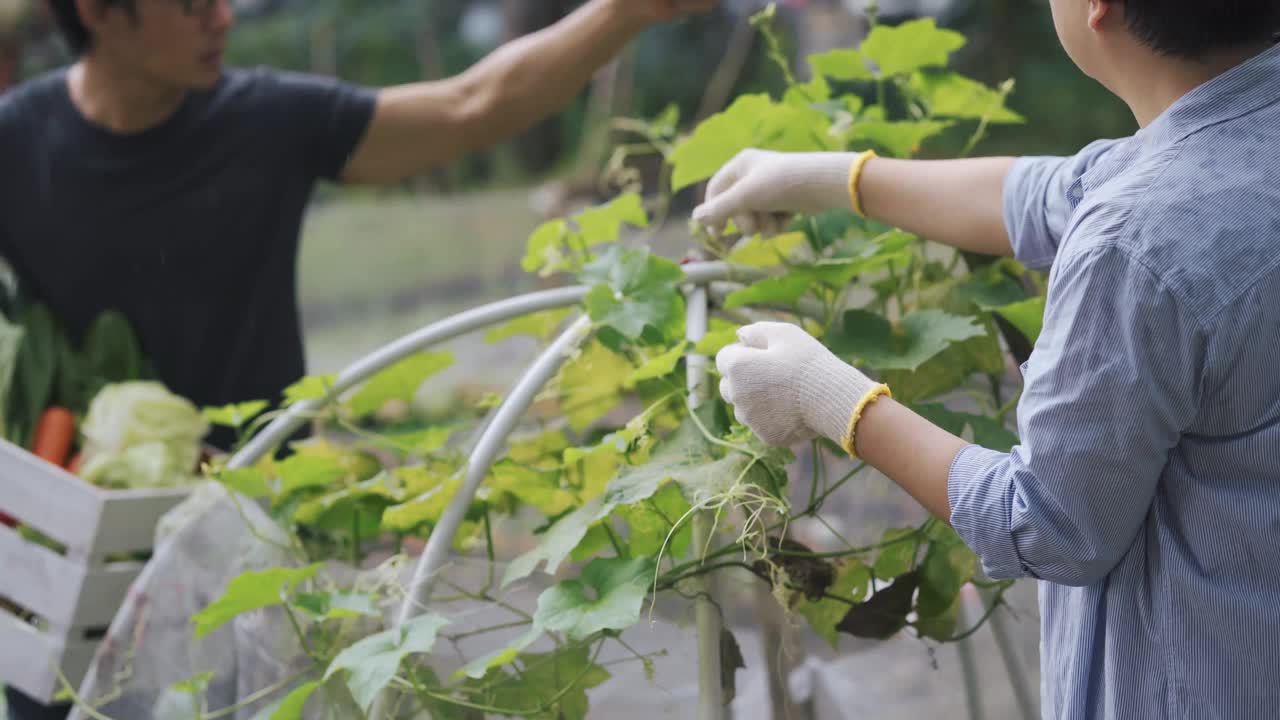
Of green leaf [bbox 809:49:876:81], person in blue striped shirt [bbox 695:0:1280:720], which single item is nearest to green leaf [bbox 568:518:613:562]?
person in blue striped shirt [bbox 695:0:1280:720]

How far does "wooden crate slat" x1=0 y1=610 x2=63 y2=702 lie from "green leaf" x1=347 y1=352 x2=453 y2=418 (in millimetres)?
395

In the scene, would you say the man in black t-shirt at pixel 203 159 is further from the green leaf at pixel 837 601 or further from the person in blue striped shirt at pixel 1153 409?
the person in blue striped shirt at pixel 1153 409

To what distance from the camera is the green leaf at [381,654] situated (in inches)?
33.3

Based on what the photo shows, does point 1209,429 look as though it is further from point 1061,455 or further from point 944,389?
point 944,389

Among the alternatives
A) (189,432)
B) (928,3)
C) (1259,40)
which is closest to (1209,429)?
(1259,40)

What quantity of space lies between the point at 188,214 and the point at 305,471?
88 cm

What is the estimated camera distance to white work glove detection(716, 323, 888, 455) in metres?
0.75

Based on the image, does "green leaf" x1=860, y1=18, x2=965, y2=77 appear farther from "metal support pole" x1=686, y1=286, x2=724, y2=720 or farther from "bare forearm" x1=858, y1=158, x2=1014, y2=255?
"metal support pole" x1=686, y1=286, x2=724, y2=720

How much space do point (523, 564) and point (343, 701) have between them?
22cm

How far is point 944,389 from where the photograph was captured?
1013 mm

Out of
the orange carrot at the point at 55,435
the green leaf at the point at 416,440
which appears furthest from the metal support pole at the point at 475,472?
the orange carrot at the point at 55,435

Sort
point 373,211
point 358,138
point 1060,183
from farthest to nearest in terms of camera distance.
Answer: point 373,211 < point 358,138 < point 1060,183

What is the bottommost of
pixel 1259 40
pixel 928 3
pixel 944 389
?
pixel 928 3

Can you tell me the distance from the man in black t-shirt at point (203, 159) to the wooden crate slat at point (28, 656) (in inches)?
25.0
